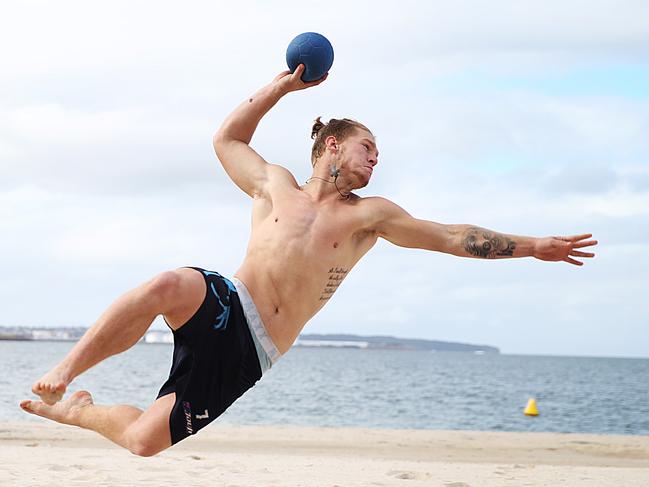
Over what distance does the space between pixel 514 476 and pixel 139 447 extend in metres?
6.07

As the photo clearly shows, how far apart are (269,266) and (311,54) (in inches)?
59.6

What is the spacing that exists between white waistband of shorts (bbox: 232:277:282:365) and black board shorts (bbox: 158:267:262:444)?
0.14ft

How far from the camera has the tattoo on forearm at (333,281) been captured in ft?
19.6

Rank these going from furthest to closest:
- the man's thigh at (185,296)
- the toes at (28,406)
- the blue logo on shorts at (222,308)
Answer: the toes at (28,406) < the blue logo on shorts at (222,308) < the man's thigh at (185,296)

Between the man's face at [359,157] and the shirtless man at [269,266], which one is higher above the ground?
the man's face at [359,157]

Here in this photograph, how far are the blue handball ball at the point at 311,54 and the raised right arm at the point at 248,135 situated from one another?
5 centimetres

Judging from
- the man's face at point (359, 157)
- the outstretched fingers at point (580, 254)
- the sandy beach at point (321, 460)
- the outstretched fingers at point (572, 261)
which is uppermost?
the man's face at point (359, 157)

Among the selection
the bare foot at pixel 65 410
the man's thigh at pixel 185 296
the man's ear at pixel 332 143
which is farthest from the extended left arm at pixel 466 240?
the bare foot at pixel 65 410

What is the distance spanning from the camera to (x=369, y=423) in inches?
1176

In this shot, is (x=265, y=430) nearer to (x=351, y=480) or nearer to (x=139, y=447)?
(x=351, y=480)

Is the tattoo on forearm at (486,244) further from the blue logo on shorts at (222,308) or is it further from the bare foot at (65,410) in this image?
the bare foot at (65,410)

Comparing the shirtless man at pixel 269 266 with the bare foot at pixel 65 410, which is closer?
the shirtless man at pixel 269 266

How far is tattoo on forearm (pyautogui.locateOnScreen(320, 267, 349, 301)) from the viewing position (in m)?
5.98

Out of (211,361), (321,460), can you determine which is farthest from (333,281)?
(321,460)
